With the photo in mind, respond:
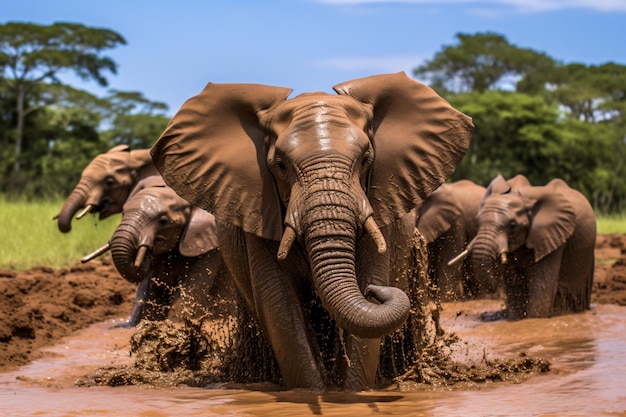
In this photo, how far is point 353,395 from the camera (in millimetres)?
6547

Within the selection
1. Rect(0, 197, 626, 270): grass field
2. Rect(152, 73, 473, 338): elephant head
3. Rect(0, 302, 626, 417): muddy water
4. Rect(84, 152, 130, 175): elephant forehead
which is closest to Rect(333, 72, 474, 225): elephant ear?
Rect(152, 73, 473, 338): elephant head

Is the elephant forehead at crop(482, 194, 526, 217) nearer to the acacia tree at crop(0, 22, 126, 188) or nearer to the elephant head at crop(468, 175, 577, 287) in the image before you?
the elephant head at crop(468, 175, 577, 287)

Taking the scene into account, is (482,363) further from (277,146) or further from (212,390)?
(277,146)

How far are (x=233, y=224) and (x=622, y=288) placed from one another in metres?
8.14

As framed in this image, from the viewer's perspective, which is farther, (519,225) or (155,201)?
(519,225)

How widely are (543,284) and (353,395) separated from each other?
591 centimetres

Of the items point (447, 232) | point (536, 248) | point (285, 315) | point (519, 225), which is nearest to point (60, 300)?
point (447, 232)

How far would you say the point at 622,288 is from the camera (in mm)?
13805

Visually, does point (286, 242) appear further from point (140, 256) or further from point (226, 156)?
point (140, 256)

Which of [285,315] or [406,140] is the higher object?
[406,140]

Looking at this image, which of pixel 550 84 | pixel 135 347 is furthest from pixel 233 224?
pixel 550 84

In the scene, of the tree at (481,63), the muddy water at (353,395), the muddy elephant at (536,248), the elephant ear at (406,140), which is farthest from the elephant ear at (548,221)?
the tree at (481,63)

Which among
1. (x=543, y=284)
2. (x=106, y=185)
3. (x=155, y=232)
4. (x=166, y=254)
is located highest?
(x=106, y=185)

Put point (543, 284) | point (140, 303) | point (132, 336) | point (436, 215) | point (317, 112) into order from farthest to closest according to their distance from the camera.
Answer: point (436, 215) < point (543, 284) < point (140, 303) < point (132, 336) < point (317, 112)
